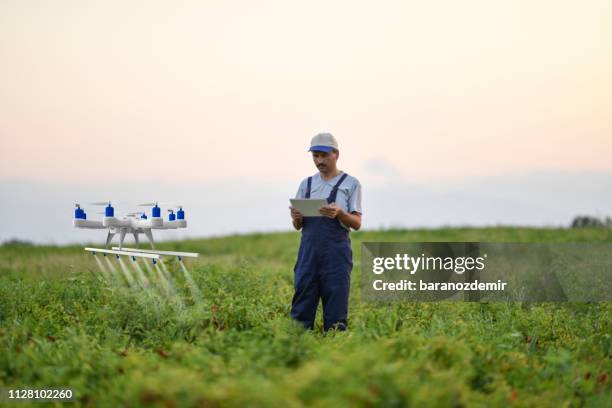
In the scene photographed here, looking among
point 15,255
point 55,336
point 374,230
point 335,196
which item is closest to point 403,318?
point 335,196

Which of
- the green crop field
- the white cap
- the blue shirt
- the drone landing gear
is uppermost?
the white cap

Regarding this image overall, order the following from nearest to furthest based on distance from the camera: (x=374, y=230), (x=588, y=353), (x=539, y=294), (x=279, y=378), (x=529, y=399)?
(x=279, y=378)
(x=529, y=399)
(x=588, y=353)
(x=539, y=294)
(x=374, y=230)

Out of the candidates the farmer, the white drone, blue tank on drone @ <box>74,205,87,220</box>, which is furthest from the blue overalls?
blue tank on drone @ <box>74,205,87,220</box>

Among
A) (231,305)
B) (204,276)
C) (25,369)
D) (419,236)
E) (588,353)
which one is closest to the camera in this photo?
(25,369)

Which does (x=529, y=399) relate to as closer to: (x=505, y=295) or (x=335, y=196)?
(x=335, y=196)

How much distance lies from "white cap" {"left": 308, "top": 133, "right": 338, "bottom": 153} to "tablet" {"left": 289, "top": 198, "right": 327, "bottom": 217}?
0.62 meters

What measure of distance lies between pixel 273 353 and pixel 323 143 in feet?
8.97

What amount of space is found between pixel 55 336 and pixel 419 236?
1797cm

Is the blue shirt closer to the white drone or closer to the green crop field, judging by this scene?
the green crop field

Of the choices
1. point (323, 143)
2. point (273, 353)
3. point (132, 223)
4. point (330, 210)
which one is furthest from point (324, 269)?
point (132, 223)

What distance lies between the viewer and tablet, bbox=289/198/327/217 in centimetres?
755

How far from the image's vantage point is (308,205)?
7.60m

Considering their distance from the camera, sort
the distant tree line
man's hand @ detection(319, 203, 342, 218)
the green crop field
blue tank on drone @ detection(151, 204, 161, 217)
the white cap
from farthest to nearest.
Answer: the distant tree line → blue tank on drone @ detection(151, 204, 161, 217) → the white cap → man's hand @ detection(319, 203, 342, 218) → the green crop field

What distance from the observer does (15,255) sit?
1983cm
